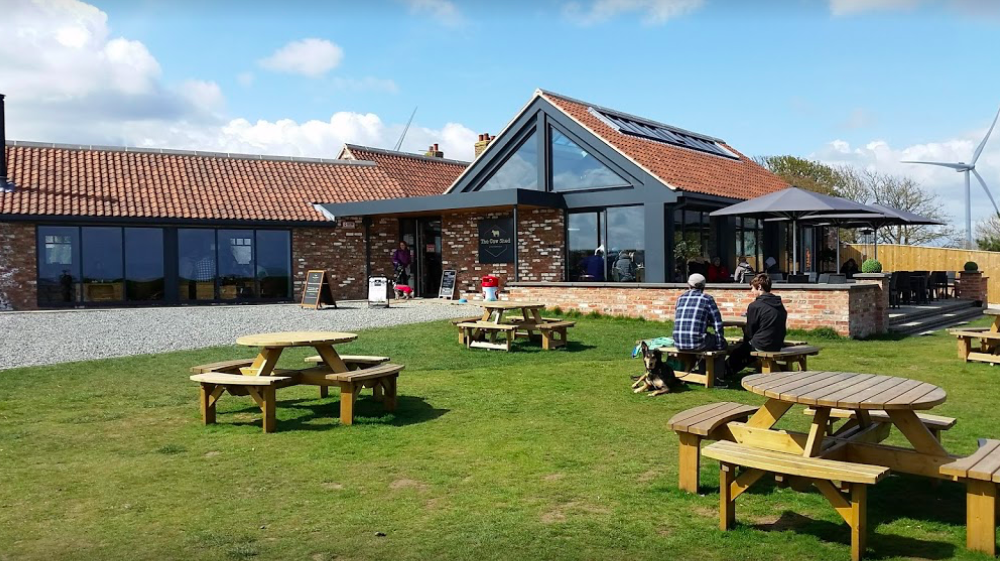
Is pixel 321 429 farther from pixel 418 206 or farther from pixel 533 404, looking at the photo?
pixel 418 206

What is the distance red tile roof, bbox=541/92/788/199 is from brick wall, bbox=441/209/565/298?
8.07ft

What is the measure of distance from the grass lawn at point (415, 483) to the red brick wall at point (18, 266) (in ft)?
41.9

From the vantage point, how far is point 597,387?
8.71 m

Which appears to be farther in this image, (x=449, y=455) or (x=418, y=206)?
(x=418, y=206)

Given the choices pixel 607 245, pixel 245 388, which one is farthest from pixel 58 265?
pixel 245 388

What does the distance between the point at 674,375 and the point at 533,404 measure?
174cm

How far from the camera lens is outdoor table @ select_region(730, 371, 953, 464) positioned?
4.23m

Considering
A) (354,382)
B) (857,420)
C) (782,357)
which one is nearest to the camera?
(857,420)

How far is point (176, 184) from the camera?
22.9m

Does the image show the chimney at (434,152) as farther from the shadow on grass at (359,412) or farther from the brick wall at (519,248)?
the shadow on grass at (359,412)

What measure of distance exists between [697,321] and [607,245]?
11044 mm

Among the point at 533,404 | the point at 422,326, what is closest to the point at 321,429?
the point at 533,404

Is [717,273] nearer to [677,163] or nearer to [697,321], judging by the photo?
[677,163]

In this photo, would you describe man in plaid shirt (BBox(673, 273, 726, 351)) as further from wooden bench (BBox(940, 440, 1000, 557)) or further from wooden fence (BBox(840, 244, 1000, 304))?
wooden fence (BBox(840, 244, 1000, 304))
